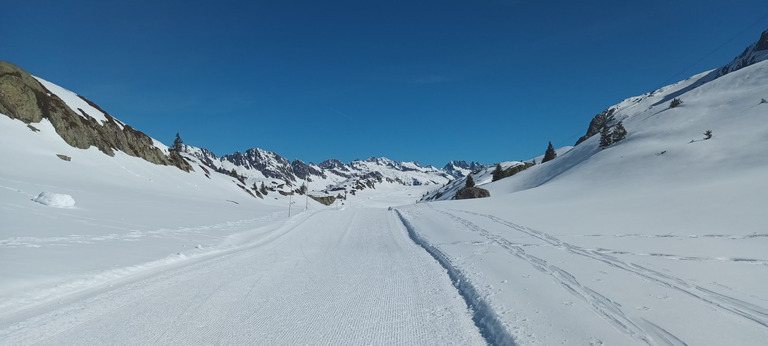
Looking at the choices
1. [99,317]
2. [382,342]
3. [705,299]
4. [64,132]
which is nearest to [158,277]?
[99,317]

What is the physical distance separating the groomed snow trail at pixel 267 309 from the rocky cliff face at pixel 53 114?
121 ft

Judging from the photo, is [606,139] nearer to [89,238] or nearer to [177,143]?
[89,238]

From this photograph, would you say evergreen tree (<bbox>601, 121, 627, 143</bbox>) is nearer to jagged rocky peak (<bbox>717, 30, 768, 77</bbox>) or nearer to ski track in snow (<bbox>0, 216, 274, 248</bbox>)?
ski track in snow (<bbox>0, 216, 274, 248</bbox>)

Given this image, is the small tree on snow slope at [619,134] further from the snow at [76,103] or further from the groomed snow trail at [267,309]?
the snow at [76,103]

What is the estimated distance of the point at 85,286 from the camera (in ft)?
20.6

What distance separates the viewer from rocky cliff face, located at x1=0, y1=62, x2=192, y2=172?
3159 centimetres

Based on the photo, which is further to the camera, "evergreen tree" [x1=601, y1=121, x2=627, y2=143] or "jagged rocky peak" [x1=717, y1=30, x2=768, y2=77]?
"jagged rocky peak" [x1=717, y1=30, x2=768, y2=77]

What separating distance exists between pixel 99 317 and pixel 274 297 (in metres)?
2.38

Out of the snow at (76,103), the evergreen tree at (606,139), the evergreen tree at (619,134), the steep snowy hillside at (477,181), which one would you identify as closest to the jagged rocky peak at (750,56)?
the steep snowy hillside at (477,181)

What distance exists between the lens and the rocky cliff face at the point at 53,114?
1244 inches

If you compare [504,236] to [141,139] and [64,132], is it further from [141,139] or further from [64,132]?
[141,139]

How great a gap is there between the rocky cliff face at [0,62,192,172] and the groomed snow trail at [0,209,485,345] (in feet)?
121

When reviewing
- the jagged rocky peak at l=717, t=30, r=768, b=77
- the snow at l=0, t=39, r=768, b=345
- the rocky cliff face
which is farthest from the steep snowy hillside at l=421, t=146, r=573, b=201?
the snow at l=0, t=39, r=768, b=345

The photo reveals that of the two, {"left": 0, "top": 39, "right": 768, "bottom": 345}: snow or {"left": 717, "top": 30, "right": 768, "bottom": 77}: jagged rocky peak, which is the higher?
{"left": 717, "top": 30, "right": 768, "bottom": 77}: jagged rocky peak
